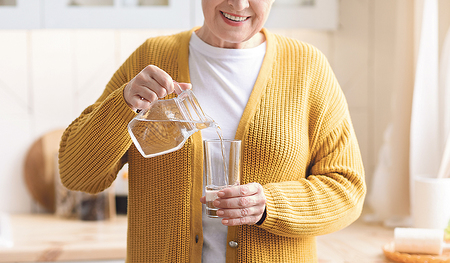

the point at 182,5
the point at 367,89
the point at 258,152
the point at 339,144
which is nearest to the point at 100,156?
the point at 258,152

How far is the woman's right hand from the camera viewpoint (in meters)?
0.80

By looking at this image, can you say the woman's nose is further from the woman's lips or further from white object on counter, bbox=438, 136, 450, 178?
white object on counter, bbox=438, 136, 450, 178

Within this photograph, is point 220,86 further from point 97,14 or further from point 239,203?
point 97,14

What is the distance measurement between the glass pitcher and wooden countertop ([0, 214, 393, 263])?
2.56ft

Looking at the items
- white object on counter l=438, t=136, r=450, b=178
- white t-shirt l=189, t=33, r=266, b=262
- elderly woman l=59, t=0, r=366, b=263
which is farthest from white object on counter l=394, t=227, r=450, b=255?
white t-shirt l=189, t=33, r=266, b=262

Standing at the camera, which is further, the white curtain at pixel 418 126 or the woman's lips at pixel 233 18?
the white curtain at pixel 418 126

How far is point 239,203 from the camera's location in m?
0.81

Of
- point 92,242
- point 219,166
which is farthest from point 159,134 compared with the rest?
point 92,242

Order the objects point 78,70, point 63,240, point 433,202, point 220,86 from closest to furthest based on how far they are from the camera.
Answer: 1. point 220,86
2. point 433,202
3. point 63,240
4. point 78,70

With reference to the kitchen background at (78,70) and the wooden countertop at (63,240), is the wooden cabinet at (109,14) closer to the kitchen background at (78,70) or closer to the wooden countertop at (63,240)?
the kitchen background at (78,70)

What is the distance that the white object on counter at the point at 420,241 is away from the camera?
4.26ft

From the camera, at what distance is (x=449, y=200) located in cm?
145

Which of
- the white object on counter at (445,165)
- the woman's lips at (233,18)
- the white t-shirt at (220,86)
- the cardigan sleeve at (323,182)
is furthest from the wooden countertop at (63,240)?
the white object on counter at (445,165)

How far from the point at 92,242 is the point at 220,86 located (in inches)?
33.0
